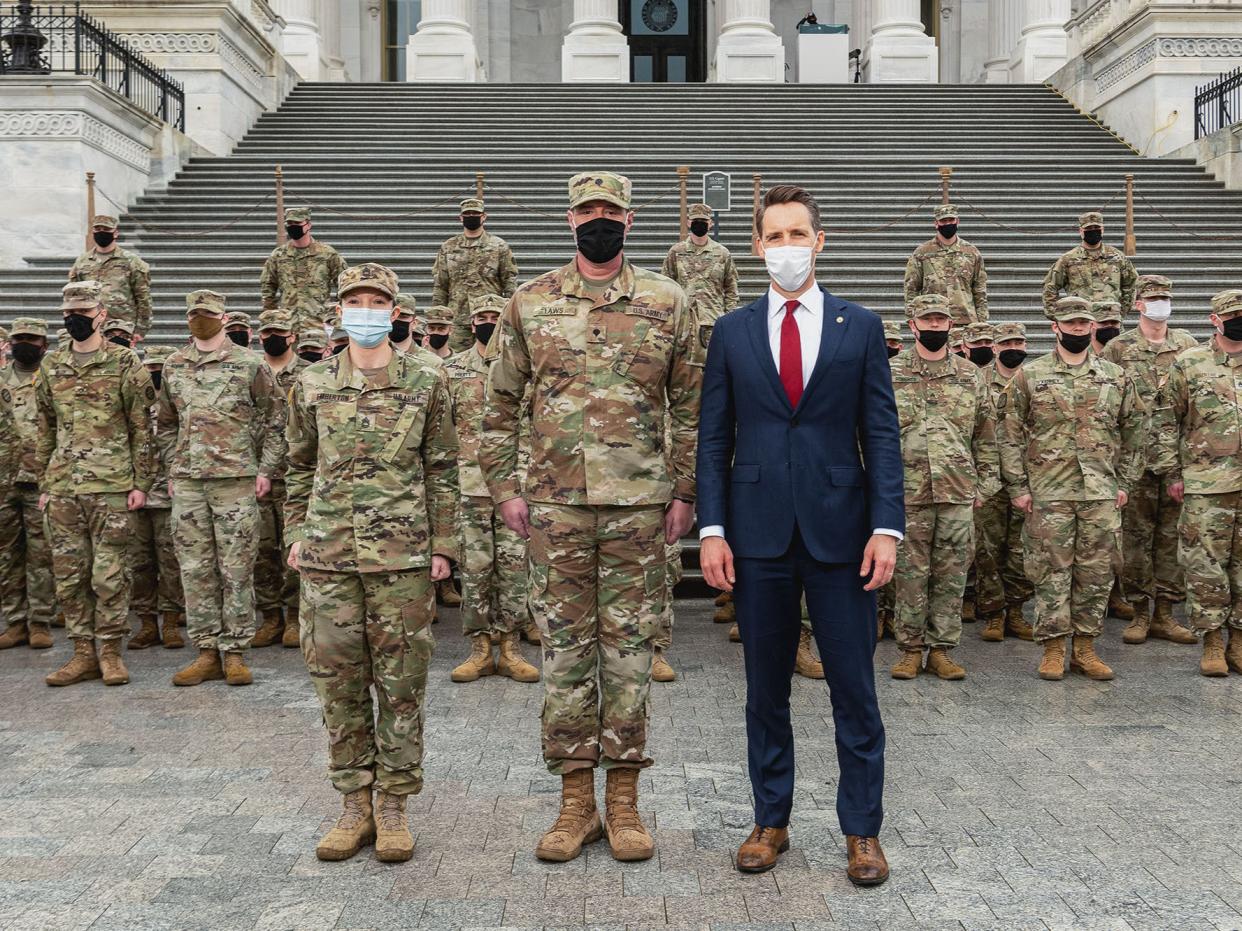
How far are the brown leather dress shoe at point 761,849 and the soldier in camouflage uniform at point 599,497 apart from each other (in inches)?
16.3

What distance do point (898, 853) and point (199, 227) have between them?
15.0 m

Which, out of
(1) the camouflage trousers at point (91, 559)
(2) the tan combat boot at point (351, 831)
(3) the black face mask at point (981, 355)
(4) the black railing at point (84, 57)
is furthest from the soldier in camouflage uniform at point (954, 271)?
(4) the black railing at point (84, 57)

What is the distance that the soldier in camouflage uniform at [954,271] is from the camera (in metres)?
11.3

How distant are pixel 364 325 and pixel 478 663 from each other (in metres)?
3.13

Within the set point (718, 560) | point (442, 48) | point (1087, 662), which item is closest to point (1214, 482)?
point (1087, 662)

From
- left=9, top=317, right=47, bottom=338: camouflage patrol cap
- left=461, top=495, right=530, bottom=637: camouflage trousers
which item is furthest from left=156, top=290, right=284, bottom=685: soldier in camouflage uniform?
left=9, top=317, right=47, bottom=338: camouflage patrol cap

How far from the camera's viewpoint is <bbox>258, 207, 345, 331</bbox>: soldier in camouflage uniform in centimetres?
1138

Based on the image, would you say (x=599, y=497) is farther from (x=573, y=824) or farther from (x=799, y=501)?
(x=573, y=824)

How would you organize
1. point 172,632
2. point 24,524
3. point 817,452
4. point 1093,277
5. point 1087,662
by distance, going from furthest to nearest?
point 1093,277
point 24,524
point 172,632
point 1087,662
point 817,452

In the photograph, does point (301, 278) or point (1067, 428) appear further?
point (301, 278)

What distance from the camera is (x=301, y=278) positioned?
37.6ft

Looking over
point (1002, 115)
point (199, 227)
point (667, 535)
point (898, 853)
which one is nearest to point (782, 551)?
point (667, 535)

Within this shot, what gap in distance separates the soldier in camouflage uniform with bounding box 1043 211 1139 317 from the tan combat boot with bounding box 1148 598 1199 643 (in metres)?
3.32

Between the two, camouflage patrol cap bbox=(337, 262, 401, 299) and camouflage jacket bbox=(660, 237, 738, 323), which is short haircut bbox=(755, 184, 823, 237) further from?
camouflage jacket bbox=(660, 237, 738, 323)
